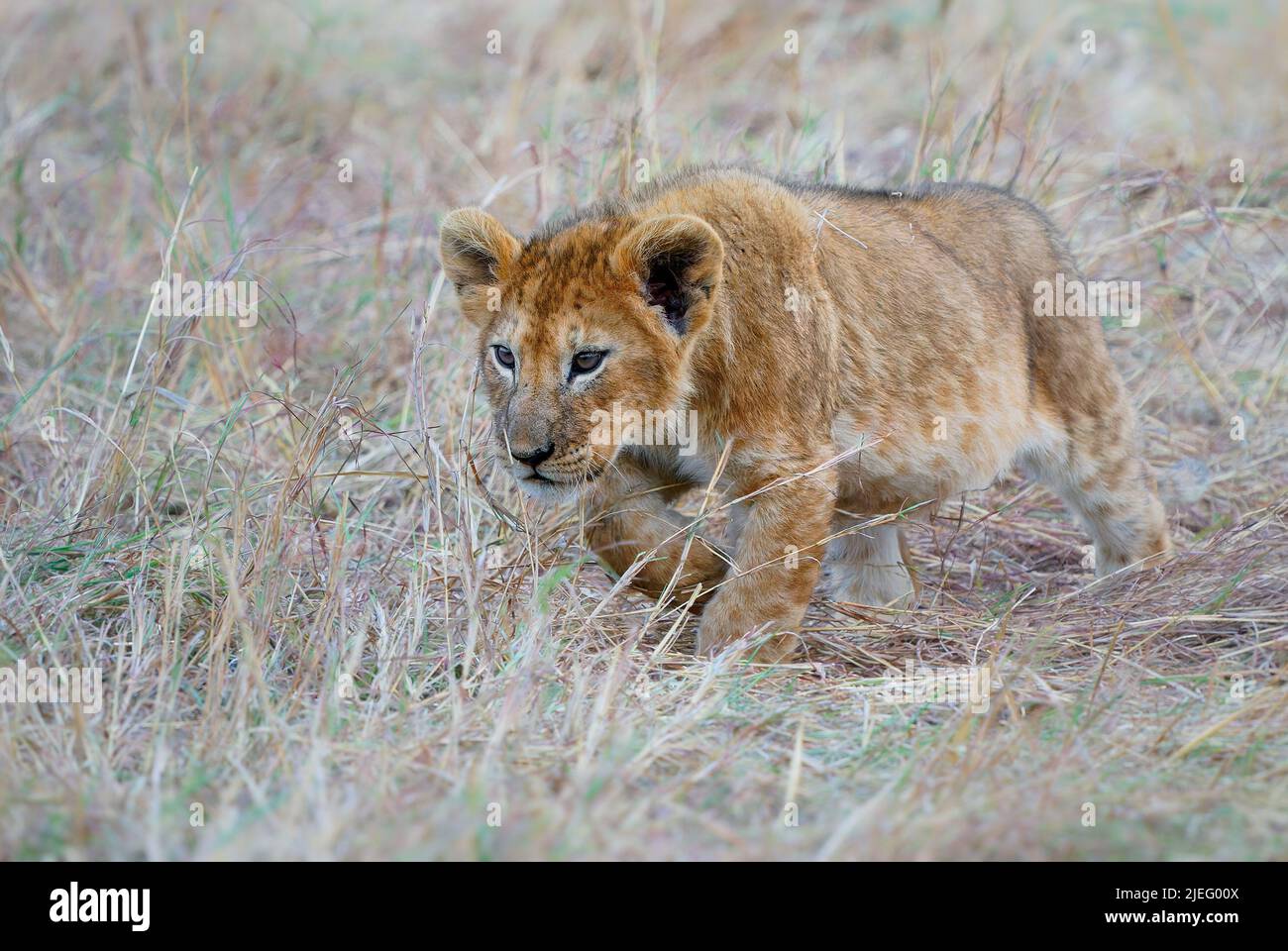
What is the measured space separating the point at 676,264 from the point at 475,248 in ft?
3.03

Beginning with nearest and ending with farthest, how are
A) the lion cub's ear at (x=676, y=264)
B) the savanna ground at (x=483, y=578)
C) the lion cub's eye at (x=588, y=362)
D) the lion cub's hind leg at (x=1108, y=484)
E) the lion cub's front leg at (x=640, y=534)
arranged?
the savanna ground at (x=483, y=578), the lion cub's ear at (x=676, y=264), the lion cub's eye at (x=588, y=362), the lion cub's front leg at (x=640, y=534), the lion cub's hind leg at (x=1108, y=484)

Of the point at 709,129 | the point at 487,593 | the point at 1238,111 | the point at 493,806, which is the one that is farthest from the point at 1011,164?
the point at 493,806

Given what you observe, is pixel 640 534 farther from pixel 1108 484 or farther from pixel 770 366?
pixel 1108 484

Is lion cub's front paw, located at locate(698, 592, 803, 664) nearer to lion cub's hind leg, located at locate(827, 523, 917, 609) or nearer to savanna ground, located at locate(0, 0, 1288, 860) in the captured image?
savanna ground, located at locate(0, 0, 1288, 860)

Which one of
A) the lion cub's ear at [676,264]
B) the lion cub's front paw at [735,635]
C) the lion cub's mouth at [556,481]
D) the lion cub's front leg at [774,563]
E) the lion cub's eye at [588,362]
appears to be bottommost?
the lion cub's front paw at [735,635]

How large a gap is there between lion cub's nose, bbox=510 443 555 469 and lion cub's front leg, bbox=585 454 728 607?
1.75ft

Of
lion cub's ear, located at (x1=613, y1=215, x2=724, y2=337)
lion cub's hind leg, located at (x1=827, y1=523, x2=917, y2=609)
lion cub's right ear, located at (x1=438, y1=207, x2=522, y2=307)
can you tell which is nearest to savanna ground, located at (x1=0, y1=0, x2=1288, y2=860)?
lion cub's hind leg, located at (x1=827, y1=523, x2=917, y2=609)

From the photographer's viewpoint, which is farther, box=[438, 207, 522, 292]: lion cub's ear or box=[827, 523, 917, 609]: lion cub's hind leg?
box=[827, 523, 917, 609]: lion cub's hind leg

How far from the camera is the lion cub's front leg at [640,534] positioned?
573 centimetres

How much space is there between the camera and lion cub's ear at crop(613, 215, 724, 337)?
200 inches

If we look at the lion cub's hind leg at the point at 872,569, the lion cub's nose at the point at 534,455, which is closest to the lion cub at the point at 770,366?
the lion cub's nose at the point at 534,455

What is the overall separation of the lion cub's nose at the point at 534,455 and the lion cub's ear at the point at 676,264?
68 cm

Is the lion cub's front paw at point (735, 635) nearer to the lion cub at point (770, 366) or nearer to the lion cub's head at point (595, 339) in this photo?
the lion cub at point (770, 366)

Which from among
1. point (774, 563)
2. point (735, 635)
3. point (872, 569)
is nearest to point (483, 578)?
point (735, 635)
